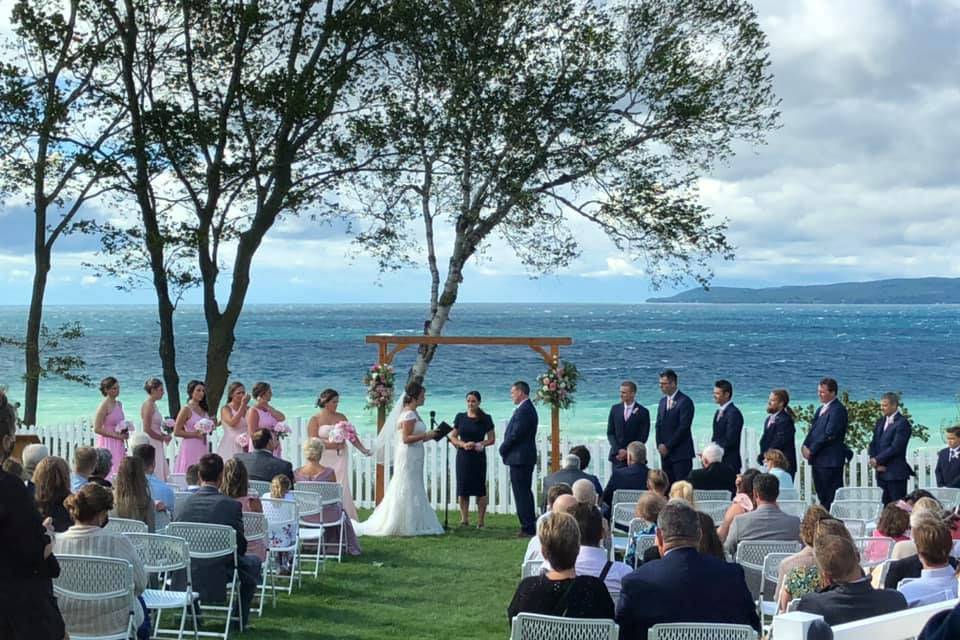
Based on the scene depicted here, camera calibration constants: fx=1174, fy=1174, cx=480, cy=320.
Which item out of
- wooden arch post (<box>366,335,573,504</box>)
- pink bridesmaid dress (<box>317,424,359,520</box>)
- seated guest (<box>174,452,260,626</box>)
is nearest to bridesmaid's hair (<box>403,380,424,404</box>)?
wooden arch post (<box>366,335,573,504</box>)

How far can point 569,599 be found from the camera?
5.29 meters

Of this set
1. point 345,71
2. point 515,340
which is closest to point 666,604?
point 515,340

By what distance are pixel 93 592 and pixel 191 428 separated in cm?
667

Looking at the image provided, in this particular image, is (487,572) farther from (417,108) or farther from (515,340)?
(417,108)

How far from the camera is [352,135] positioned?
55.6 feet

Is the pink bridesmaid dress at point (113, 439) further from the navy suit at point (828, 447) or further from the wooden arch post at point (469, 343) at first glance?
the navy suit at point (828, 447)

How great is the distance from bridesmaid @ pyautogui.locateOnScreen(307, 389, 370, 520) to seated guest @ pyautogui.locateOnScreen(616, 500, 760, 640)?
7327 millimetres

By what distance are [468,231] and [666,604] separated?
43.0 feet

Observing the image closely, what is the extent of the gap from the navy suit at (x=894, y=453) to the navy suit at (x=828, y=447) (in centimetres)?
36

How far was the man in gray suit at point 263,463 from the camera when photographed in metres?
10.5

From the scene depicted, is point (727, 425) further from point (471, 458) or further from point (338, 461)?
point (338, 461)

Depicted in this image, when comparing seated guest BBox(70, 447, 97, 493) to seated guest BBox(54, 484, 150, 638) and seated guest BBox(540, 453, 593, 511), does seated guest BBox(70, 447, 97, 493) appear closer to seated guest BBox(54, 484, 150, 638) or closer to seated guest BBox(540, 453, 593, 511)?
seated guest BBox(54, 484, 150, 638)

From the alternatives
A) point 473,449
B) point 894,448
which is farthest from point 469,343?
point 894,448

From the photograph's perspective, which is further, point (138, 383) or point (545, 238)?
point (138, 383)
